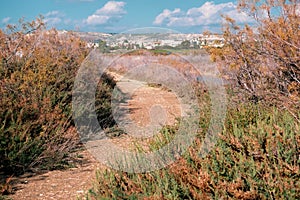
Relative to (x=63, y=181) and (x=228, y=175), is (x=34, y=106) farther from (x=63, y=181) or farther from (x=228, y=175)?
(x=228, y=175)

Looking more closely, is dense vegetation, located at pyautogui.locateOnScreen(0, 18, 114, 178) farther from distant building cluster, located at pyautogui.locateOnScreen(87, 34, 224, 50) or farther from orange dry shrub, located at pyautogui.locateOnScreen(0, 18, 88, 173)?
distant building cluster, located at pyautogui.locateOnScreen(87, 34, 224, 50)

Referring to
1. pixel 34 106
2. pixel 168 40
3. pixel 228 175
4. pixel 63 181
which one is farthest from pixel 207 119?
pixel 168 40

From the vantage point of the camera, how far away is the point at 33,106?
21.9ft

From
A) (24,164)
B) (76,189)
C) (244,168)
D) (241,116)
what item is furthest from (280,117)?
(24,164)

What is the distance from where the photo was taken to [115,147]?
7.46 metres

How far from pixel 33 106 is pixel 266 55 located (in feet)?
13.1

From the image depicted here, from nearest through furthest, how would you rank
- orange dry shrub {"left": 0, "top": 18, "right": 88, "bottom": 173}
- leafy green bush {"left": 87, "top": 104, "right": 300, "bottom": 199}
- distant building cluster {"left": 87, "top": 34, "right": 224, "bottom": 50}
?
1. leafy green bush {"left": 87, "top": 104, "right": 300, "bottom": 199}
2. orange dry shrub {"left": 0, "top": 18, "right": 88, "bottom": 173}
3. distant building cluster {"left": 87, "top": 34, "right": 224, "bottom": 50}

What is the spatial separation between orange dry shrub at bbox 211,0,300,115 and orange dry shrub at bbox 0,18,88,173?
10.6ft

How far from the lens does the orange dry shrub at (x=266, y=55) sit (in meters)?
6.52

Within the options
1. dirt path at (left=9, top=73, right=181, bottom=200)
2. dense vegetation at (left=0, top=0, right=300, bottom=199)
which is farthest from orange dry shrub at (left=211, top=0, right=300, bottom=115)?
dirt path at (left=9, top=73, right=181, bottom=200)

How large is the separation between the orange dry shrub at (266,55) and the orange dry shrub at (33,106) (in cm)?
323

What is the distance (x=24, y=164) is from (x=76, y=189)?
43.9 inches

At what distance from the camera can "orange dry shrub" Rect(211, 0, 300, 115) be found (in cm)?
652

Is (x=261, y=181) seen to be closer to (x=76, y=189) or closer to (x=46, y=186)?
(x=76, y=189)
